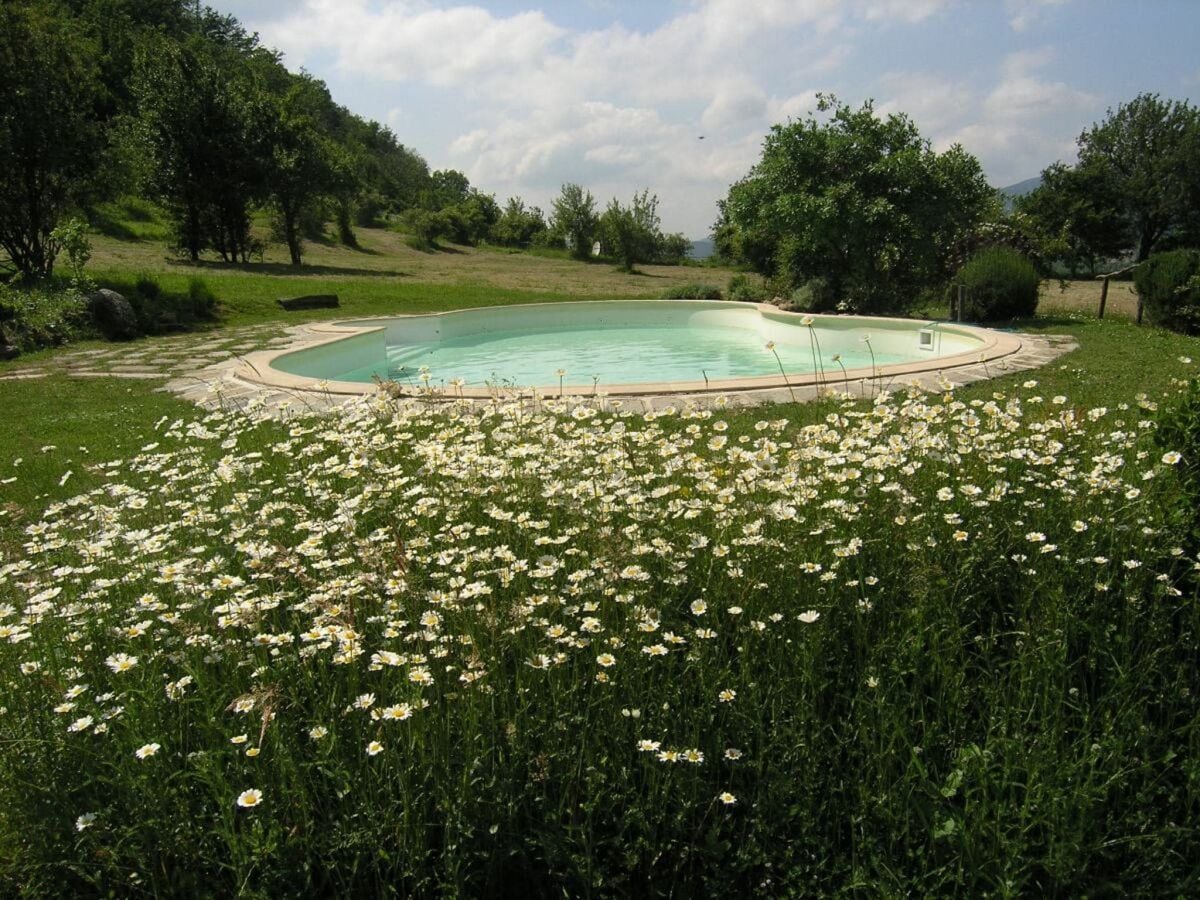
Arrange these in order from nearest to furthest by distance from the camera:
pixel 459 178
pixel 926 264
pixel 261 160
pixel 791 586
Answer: pixel 791 586 → pixel 926 264 → pixel 261 160 → pixel 459 178

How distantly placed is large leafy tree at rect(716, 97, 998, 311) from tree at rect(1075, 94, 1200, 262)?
102 ft

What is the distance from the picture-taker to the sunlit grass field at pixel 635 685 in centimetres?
186

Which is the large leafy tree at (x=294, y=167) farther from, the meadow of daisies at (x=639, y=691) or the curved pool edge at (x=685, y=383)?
the meadow of daisies at (x=639, y=691)

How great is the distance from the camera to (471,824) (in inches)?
73.9

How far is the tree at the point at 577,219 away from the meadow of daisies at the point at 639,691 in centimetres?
3941

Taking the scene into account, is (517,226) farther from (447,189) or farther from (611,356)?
(611,356)

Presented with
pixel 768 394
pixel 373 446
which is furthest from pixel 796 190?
pixel 373 446

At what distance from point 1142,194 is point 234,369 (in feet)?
154

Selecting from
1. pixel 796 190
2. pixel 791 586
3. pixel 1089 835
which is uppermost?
pixel 796 190

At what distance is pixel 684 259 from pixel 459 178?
49.7 meters

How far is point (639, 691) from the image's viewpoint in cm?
214

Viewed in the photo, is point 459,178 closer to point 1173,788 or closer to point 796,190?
point 796,190

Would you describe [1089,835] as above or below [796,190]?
below

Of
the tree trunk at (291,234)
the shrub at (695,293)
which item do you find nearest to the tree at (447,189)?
the tree trunk at (291,234)
